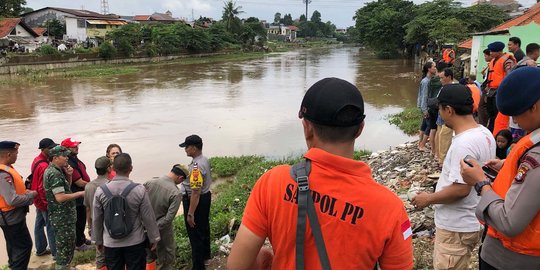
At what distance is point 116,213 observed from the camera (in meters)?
3.75

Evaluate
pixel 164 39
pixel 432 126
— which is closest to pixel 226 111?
pixel 432 126

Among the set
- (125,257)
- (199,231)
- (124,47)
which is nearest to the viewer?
(125,257)

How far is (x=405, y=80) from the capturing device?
1126 inches

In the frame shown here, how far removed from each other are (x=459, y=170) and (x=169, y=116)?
16.2 m

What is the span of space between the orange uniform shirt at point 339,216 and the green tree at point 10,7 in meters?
57.6

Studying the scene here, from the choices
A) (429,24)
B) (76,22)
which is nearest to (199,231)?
(429,24)

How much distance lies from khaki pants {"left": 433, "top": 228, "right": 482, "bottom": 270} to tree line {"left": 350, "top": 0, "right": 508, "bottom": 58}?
88.5 feet

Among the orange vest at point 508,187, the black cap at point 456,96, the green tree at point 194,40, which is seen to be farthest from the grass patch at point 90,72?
the orange vest at point 508,187

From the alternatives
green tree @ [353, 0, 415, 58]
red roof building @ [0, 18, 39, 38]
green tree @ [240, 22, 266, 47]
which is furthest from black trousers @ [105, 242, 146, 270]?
green tree @ [240, 22, 266, 47]

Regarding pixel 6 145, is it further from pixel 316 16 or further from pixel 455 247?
pixel 316 16

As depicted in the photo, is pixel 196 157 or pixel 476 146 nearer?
pixel 476 146

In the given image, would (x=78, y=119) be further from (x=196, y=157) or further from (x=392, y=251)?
(x=392, y=251)

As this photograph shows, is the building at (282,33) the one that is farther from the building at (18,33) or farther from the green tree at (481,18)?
the green tree at (481,18)

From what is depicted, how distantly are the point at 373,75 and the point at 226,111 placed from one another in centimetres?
1797
